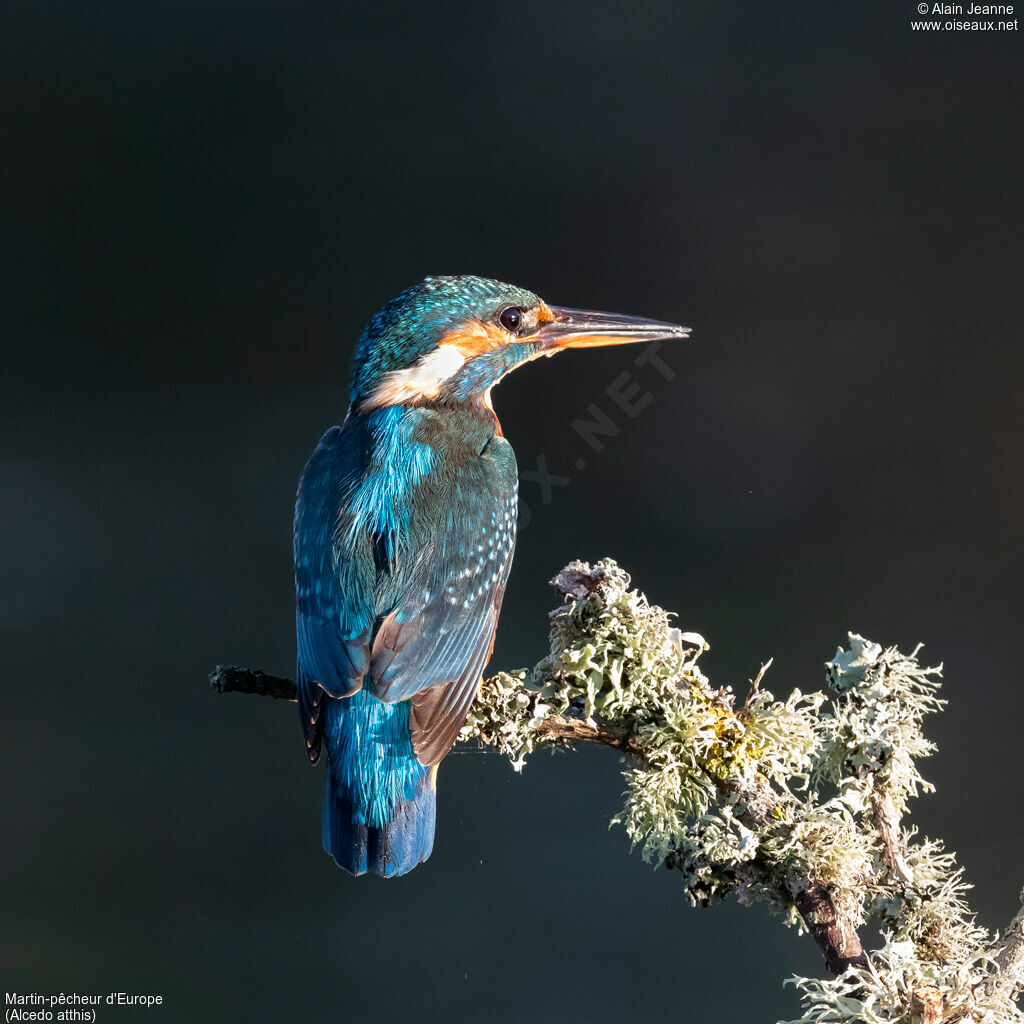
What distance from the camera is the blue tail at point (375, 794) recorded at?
1.08m

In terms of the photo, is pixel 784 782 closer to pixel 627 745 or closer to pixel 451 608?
pixel 627 745

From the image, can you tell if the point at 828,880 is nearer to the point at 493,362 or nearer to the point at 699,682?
the point at 699,682

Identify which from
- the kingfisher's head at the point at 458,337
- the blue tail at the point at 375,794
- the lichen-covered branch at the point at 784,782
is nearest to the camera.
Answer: the lichen-covered branch at the point at 784,782

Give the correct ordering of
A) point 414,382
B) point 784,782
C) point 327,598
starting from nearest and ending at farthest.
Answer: point 784,782, point 327,598, point 414,382

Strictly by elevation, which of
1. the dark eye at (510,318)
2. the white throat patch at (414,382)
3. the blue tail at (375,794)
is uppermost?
the dark eye at (510,318)

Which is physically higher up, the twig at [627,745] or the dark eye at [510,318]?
the dark eye at [510,318]

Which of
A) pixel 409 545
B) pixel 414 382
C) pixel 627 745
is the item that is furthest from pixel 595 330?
pixel 627 745

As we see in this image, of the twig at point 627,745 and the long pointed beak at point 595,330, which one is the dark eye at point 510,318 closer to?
the long pointed beak at point 595,330

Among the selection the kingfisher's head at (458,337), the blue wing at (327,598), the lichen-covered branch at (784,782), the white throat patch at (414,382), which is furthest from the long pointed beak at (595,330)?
the lichen-covered branch at (784,782)

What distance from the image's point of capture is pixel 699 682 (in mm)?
1021

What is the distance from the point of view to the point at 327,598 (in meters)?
1.17

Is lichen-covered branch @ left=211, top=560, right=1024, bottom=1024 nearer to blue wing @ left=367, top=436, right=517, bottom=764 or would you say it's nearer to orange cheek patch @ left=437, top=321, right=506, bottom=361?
blue wing @ left=367, top=436, right=517, bottom=764

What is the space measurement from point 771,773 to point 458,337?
67 centimetres

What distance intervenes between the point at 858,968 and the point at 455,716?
1.47 ft
